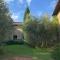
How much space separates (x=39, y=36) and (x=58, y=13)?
4939 mm

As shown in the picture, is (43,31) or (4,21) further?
(43,31)

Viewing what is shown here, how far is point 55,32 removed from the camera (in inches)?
971

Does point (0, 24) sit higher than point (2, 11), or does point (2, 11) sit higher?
point (2, 11)

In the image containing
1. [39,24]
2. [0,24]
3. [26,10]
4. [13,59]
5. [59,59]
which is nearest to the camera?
[59,59]

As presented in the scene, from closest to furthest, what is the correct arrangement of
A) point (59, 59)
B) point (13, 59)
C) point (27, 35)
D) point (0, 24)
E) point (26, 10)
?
point (59, 59) → point (13, 59) → point (0, 24) → point (27, 35) → point (26, 10)

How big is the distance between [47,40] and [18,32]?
53.7ft

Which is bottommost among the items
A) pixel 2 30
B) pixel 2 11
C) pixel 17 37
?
pixel 17 37

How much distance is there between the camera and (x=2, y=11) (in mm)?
17938

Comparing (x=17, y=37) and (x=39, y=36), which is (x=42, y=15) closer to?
(x=39, y=36)

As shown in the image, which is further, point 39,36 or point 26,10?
point 26,10

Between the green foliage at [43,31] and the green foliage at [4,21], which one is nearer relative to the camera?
the green foliage at [4,21]

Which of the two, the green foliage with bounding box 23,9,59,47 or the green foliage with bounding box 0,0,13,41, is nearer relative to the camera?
the green foliage with bounding box 0,0,13,41

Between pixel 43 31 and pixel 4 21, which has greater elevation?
pixel 4 21

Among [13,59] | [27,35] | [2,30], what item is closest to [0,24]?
[2,30]
